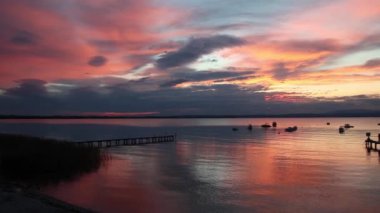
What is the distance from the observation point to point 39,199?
17.7 metres

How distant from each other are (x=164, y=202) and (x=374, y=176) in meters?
21.5

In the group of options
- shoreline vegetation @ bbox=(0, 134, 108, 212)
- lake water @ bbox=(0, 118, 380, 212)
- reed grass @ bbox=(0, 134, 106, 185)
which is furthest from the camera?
reed grass @ bbox=(0, 134, 106, 185)

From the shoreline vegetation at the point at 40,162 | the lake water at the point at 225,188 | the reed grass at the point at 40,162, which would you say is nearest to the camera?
the lake water at the point at 225,188

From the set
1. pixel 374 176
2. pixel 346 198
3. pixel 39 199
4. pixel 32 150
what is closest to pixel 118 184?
pixel 32 150

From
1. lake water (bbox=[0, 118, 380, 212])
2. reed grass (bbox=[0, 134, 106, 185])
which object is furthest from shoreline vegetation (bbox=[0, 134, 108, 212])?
lake water (bbox=[0, 118, 380, 212])

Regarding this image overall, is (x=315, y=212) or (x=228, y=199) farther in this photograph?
(x=228, y=199)

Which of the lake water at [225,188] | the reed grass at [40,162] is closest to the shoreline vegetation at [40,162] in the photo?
the reed grass at [40,162]

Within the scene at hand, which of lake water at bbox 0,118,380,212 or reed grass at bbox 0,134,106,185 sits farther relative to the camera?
reed grass at bbox 0,134,106,185

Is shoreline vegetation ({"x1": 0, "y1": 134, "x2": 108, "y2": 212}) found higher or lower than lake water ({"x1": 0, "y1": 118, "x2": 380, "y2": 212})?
higher

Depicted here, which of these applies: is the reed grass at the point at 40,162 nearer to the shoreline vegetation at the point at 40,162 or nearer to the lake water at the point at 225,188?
the shoreline vegetation at the point at 40,162

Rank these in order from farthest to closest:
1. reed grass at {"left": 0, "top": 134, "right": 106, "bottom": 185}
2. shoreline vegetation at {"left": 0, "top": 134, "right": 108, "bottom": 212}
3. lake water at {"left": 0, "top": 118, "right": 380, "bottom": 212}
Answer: reed grass at {"left": 0, "top": 134, "right": 106, "bottom": 185}
shoreline vegetation at {"left": 0, "top": 134, "right": 108, "bottom": 212}
lake water at {"left": 0, "top": 118, "right": 380, "bottom": 212}

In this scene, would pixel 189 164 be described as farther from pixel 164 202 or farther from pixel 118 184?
pixel 164 202

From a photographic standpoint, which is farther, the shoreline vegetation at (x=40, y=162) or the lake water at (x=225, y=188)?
the shoreline vegetation at (x=40, y=162)

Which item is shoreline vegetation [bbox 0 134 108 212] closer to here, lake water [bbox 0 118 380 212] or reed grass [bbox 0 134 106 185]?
reed grass [bbox 0 134 106 185]
